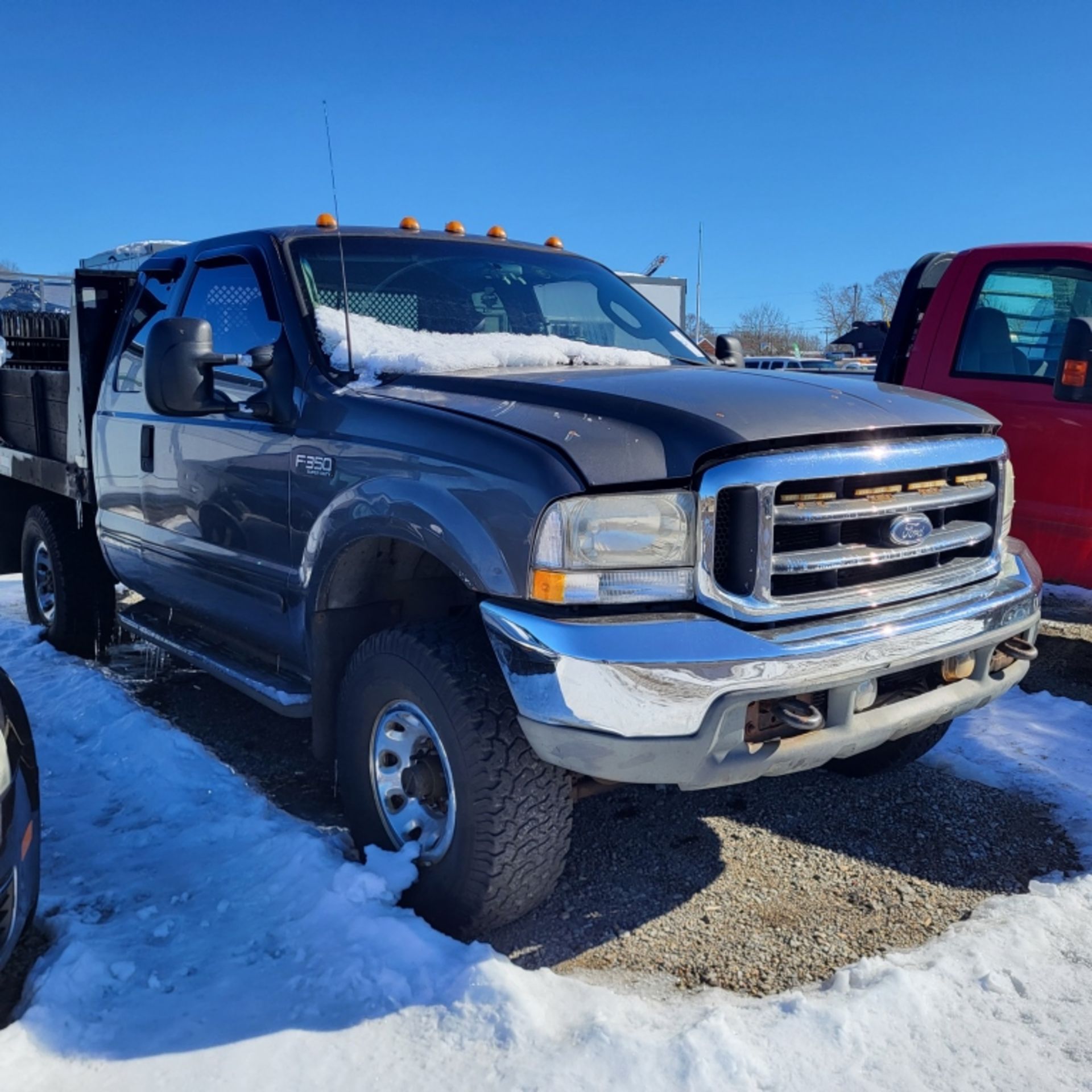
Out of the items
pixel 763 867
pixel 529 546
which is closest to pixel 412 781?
pixel 529 546

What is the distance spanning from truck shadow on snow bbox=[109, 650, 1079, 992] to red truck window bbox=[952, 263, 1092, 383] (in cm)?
220

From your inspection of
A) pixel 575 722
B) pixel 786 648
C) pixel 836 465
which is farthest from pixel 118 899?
pixel 836 465

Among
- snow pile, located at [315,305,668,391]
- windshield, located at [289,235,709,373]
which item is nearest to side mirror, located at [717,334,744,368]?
windshield, located at [289,235,709,373]

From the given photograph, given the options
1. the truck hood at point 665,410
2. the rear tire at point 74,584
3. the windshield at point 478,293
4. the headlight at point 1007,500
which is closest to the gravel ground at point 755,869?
the headlight at point 1007,500

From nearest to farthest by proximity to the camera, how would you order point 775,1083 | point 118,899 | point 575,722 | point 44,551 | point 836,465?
point 775,1083 → point 575,722 → point 836,465 → point 118,899 → point 44,551

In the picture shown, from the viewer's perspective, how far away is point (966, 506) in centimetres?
307

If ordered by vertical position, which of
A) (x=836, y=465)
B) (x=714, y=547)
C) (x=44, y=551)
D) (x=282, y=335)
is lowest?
(x=44, y=551)

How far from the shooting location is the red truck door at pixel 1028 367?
15.5ft

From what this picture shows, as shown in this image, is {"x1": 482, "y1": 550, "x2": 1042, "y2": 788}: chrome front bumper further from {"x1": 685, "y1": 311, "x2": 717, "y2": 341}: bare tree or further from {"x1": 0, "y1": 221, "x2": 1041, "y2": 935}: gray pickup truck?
{"x1": 685, "y1": 311, "x2": 717, "y2": 341}: bare tree

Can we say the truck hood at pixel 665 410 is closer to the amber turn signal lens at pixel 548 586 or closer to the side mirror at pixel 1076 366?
the amber turn signal lens at pixel 548 586

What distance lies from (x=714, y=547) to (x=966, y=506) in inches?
42.1

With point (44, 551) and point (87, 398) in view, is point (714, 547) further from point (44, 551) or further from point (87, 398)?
point (44, 551)

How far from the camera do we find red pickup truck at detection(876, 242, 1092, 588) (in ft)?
15.4

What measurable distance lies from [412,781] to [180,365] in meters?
1.41
